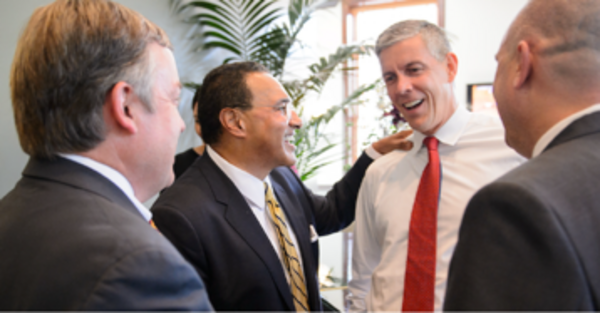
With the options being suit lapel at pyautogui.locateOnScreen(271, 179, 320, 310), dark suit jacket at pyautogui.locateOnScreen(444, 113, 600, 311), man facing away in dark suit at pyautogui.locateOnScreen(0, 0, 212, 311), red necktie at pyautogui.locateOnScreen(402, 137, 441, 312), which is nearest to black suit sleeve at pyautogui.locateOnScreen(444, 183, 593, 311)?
dark suit jacket at pyautogui.locateOnScreen(444, 113, 600, 311)

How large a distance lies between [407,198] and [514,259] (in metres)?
0.88

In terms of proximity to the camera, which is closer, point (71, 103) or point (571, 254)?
point (571, 254)

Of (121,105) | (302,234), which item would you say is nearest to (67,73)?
(121,105)

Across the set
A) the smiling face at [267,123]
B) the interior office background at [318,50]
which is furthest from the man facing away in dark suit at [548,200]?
the interior office background at [318,50]

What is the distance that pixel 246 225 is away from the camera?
1482 mm

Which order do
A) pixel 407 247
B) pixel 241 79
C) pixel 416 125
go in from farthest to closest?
1. pixel 241 79
2. pixel 416 125
3. pixel 407 247

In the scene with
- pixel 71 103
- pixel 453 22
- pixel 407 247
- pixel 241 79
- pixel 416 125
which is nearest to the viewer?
pixel 71 103

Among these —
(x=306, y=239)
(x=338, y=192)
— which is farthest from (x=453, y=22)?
(x=306, y=239)

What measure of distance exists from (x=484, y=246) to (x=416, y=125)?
960 mm

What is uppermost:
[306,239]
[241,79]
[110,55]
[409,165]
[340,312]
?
[110,55]

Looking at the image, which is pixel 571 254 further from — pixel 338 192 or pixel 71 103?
pixel 338 192

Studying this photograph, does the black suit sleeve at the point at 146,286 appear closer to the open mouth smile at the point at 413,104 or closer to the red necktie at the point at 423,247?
the red necktie at the point at 423,247

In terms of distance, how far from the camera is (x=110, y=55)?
32.0 inches

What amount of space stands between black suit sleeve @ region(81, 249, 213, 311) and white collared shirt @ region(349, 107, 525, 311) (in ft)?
3.14
